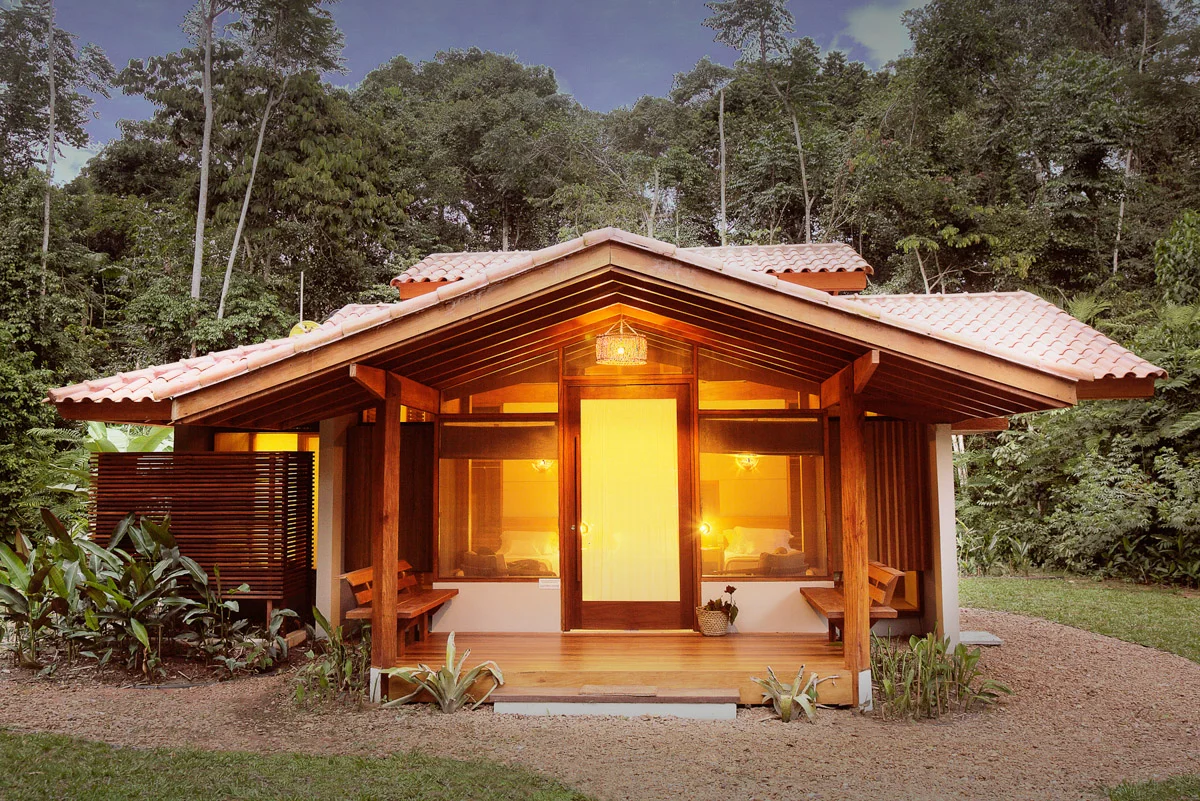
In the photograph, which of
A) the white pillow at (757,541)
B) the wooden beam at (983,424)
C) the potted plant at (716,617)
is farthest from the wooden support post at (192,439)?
the wooden beam at (983,424)

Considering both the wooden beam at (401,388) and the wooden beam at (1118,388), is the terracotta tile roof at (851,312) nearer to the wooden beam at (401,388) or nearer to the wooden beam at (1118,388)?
the wooden beam at (1118,388)

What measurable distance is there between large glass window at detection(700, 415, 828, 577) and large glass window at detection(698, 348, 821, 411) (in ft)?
0.44

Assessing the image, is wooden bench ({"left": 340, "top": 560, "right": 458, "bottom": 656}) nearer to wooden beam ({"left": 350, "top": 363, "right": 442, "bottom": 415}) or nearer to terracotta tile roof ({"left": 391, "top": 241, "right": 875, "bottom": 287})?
wooden beam ({"left": 350, "top": 363, "right": 442, "bottom": 415})

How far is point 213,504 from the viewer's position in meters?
7.12

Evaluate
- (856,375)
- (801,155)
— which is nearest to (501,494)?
(856,375)

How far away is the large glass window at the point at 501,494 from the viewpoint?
7000 mm

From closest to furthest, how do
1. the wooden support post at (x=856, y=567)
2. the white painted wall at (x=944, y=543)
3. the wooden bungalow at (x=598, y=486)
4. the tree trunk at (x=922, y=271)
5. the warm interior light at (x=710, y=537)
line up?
the wooden support post at (x=856, y=567)
the wooden bungalow at (x=598, y=486)
the white painted wall at (x=944, y=543)
the warm interior light at (x=710, y=537)
the tree trunk at (x=922, y=271)

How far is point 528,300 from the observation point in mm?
5148

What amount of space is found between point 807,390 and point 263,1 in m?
22.7

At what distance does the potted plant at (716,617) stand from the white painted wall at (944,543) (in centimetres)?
165

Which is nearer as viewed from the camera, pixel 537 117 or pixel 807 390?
pixel 807 390

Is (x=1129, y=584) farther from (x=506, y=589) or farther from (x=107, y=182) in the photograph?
(x=107, y=182)

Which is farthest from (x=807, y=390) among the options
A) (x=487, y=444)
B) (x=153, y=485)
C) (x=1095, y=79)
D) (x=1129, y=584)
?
(x=1095, y=79)

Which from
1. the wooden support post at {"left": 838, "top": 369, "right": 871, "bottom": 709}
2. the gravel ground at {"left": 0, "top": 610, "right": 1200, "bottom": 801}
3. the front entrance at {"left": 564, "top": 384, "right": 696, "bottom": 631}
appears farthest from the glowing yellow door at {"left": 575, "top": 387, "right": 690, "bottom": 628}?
the wooden support post at {"left": 838, "top": 369, "right": 871, "bottom": 709}
